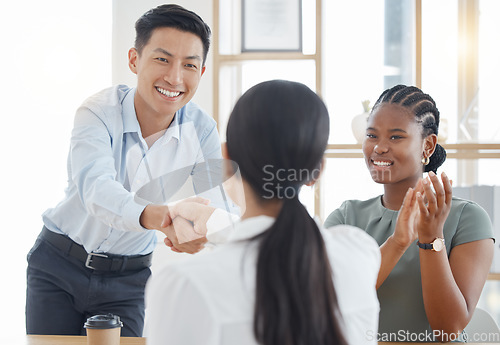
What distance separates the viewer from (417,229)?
1514 mm

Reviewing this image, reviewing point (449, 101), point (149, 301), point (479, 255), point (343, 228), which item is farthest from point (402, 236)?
point (449, 101)

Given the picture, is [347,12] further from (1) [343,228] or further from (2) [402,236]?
(1) [343,228]

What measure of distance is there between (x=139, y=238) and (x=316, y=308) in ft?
4.27

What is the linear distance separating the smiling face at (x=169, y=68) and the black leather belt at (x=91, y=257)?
548mm

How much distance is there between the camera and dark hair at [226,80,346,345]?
2.55 feet

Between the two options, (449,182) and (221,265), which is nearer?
(221,265)

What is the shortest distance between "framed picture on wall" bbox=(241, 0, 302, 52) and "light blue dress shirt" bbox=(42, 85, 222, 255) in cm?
116

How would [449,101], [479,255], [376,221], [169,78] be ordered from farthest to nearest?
[449,101]
[169,78]
[376,221]
[479,255]

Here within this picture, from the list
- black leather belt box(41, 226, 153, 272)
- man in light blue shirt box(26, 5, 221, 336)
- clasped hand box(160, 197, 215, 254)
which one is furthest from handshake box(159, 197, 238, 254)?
black leather belt box(41, 226, 153, 272)

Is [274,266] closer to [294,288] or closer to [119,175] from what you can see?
[294,288]

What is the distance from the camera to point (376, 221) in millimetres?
1799

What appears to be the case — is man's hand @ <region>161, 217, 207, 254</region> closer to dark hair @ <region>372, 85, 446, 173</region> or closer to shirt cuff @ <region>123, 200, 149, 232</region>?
shirt cuff @ <region>123, 200, 149, 232</region>

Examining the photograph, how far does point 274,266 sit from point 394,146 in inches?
41.4

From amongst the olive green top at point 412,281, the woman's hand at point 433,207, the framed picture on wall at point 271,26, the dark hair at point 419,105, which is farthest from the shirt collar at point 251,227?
the framed picture on wall at point 271,26
